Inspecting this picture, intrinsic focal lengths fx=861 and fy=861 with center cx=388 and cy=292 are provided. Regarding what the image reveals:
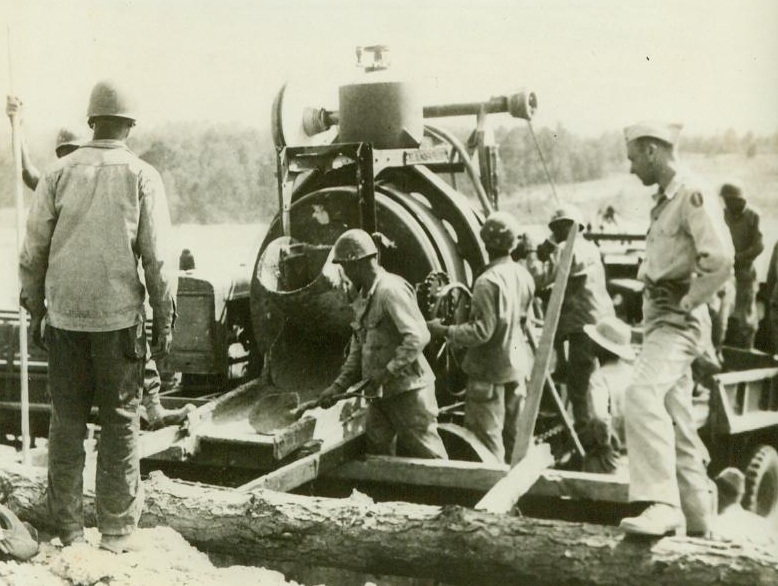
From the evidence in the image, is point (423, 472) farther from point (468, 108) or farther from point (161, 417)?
point (468, 108)

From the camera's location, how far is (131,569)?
3.84 metres

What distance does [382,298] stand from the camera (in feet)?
17.7

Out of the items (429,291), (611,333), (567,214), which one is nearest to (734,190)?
(567,214)

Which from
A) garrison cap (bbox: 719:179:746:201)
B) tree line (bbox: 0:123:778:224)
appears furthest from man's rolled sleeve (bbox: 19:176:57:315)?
tree line (bbox: 0:123:778:224)

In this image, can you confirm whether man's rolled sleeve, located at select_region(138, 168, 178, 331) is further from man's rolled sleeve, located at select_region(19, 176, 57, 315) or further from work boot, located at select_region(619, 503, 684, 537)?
work boot, located at select_region(619, 503, 684, 537)

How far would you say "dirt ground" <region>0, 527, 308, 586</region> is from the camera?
3764 millimetres

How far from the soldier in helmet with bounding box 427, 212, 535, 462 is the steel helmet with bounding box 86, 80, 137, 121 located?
9.27 feet

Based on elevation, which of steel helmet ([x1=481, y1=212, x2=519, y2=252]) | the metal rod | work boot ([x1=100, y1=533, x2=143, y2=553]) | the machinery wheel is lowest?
the machinery wheel

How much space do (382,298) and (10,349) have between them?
14.4 ft

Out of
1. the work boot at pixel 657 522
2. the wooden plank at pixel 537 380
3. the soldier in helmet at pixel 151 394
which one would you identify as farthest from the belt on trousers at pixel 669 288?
the soldier in helmet at pixel 151 394

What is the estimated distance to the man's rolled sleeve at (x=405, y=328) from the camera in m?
5.27

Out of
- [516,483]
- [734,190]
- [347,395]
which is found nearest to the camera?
[516,483]

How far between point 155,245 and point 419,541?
1816mm

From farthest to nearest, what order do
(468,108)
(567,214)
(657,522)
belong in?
(468,108) → (567,214) → (657,522)
